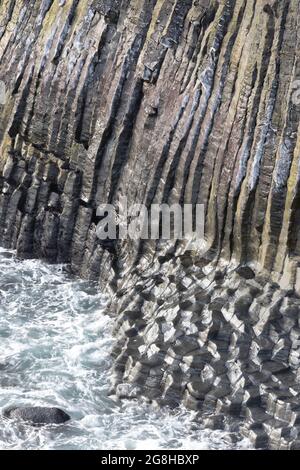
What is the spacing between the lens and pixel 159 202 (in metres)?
19.3

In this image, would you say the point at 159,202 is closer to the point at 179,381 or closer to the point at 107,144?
the point at 107,144

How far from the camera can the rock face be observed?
16141 mm

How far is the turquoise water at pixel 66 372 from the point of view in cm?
1516

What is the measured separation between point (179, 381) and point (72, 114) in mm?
8167

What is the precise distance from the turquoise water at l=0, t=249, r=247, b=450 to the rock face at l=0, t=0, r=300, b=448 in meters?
Answer: 0.44

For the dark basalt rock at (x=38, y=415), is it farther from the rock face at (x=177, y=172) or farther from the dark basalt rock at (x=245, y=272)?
the dark basalt rock at (x=245, y=272)

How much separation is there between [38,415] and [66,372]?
65.5 inches

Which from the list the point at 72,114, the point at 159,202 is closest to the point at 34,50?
the point at 72,114

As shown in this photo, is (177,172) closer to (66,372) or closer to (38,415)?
(66,372)

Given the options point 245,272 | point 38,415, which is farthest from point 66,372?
point 245,272

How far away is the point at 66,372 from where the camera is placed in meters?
17.1

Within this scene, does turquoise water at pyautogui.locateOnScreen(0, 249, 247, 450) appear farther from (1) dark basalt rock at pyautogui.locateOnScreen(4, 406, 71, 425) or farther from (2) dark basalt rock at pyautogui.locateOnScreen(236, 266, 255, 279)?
(2) dark basalt rock at pyautogui.locateOnScreen(236, 266, 255, 279)

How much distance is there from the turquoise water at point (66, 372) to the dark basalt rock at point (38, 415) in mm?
133

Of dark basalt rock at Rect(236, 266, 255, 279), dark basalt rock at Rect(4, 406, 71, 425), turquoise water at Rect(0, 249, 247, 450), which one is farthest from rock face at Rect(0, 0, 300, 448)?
dark basalt rock at Rect(4, 406, 71, 425)
